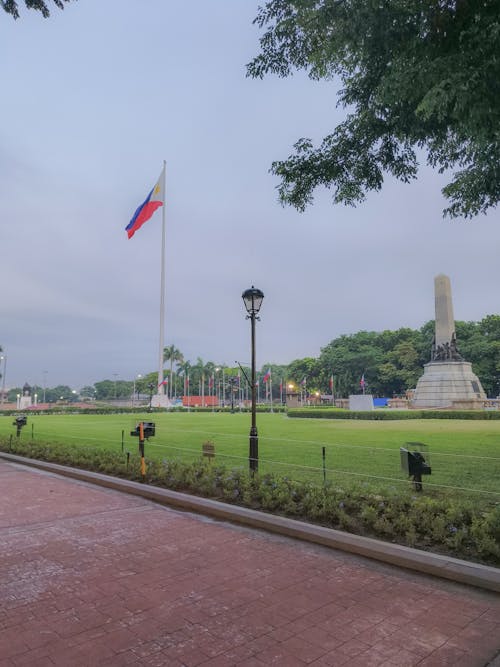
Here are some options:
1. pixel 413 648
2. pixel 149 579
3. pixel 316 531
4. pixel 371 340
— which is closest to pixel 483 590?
pixel 413 648

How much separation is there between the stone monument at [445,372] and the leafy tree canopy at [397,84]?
38.9 m

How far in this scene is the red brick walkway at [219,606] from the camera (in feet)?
11.7

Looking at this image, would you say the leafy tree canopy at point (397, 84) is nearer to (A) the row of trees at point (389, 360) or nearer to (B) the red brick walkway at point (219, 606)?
(B) the red brick walkway at point (219, 606)

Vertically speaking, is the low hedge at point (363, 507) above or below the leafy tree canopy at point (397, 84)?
A: below

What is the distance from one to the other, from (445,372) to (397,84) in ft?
150

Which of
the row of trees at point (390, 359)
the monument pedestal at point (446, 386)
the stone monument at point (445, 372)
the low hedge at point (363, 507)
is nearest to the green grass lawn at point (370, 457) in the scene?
the low hedge at point (363, 507)

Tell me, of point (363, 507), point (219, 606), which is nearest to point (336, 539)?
point (363, 507)

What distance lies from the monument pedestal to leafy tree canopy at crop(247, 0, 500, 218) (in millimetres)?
40210

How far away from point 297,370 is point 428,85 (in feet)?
319

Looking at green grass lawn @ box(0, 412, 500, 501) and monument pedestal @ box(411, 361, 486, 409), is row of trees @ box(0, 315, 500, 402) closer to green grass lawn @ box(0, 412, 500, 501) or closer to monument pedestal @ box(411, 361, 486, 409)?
monument pedestal @ box(411, 361, 486, 409)

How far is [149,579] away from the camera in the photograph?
501 cm

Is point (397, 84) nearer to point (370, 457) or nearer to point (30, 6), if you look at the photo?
point (30, 6)

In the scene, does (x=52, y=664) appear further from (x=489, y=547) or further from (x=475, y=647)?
(x=489, y=547)

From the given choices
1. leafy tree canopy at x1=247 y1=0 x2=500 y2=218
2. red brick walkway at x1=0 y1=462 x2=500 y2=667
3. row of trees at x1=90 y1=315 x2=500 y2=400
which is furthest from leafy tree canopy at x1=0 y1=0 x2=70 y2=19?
row of trees at x1=90 y1=315 x2=500 y2=400
